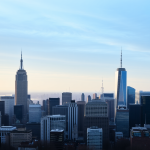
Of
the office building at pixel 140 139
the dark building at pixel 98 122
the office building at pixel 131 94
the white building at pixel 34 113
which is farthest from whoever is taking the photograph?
the office building at pixel 131 94

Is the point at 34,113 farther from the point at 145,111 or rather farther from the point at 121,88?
the point at 145,111

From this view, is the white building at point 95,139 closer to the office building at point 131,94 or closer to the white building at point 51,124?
the white building at point 51,124

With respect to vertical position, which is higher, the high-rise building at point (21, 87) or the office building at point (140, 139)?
the high-rise building at point (21, 87)

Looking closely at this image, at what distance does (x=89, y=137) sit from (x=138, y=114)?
144ft

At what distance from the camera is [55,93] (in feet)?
502

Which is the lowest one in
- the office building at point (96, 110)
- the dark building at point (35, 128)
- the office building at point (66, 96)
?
the dark building at point (35, 128)

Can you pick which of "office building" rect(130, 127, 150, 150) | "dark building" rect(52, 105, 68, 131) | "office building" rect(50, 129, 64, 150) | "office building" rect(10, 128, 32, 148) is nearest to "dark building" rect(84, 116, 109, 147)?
"office building" rect(50, 129, 64, 150)

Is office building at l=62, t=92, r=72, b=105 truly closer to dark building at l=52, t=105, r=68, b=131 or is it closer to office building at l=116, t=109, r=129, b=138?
dark building at l=52, t=105, r=68, b=131

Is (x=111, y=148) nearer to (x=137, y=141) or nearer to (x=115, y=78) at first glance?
(x=137, y=141)

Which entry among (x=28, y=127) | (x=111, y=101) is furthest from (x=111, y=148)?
(x=111, y=101)

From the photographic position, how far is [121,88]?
13025 centimetres

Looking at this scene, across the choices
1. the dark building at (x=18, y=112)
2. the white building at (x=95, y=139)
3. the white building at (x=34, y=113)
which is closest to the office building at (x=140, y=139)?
the white building at (x=95, y=139)

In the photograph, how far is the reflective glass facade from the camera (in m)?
129

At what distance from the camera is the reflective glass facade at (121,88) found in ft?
423
